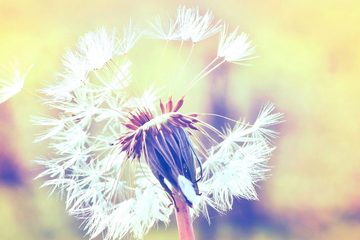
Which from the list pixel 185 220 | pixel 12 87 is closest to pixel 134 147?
pixel 185 220

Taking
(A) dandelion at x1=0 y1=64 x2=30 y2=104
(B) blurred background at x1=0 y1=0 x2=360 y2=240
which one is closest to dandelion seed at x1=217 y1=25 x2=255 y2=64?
(B) blurred background at x1=0 y1=0 x2=360 y2=240

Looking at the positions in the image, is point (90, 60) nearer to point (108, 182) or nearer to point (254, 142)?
point (108, 182)

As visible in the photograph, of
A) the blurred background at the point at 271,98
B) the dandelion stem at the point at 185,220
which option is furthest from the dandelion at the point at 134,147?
the blurred background at the point at 271,98

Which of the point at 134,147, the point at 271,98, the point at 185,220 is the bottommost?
the point at 185,220

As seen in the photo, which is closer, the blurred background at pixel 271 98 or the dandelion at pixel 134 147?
the dandelion at pixel 134 147

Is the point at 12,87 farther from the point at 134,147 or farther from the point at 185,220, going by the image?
the point at 185,220

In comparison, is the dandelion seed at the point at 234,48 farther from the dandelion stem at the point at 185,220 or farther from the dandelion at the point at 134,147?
the dandelion stem at the point at 185,220
